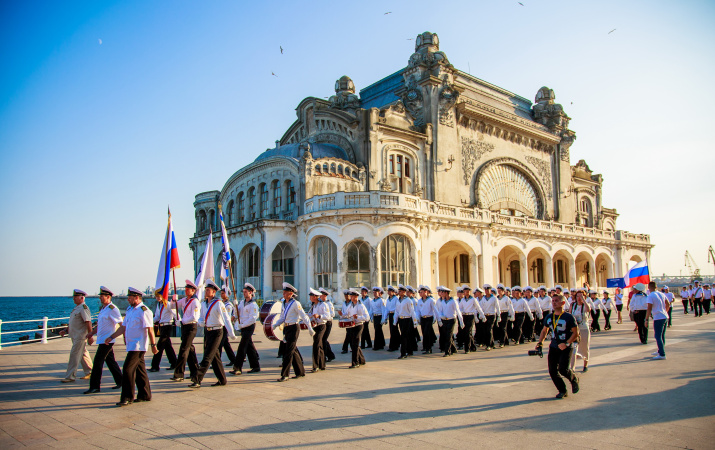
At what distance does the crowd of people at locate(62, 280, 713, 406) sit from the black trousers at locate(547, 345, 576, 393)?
0.02 m

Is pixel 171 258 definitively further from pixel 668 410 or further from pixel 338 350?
pixel 668 410

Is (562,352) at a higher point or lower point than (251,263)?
lower

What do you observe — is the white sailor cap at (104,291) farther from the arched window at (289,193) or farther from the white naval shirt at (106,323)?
the arched window at (289,193)

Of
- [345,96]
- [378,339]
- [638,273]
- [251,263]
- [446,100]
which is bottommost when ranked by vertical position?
[378,339]

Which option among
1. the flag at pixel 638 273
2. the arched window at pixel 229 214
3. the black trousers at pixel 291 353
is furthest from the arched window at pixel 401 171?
the black trousers at pixel 291 353

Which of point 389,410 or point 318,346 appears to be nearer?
point 389,410

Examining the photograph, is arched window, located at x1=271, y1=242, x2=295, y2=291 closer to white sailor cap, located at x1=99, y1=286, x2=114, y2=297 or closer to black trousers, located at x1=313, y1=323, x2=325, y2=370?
black trousers, located at x1=313, y1=323, x2=325, y2=370

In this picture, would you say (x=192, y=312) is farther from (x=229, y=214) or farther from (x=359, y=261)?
(x=229, y=214)

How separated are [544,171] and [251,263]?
2932 cm

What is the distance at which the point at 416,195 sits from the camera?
3316 cm

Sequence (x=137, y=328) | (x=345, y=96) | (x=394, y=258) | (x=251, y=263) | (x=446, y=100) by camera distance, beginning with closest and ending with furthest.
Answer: (x=137, y=328), (x=394, y=258), (x=251, y=263), (x=446, y=100), (x=345, y=96)

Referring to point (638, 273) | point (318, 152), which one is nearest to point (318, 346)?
point (638, 273)

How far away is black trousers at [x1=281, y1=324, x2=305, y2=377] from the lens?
1091 cm

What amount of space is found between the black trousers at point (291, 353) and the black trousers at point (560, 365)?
5.11m
